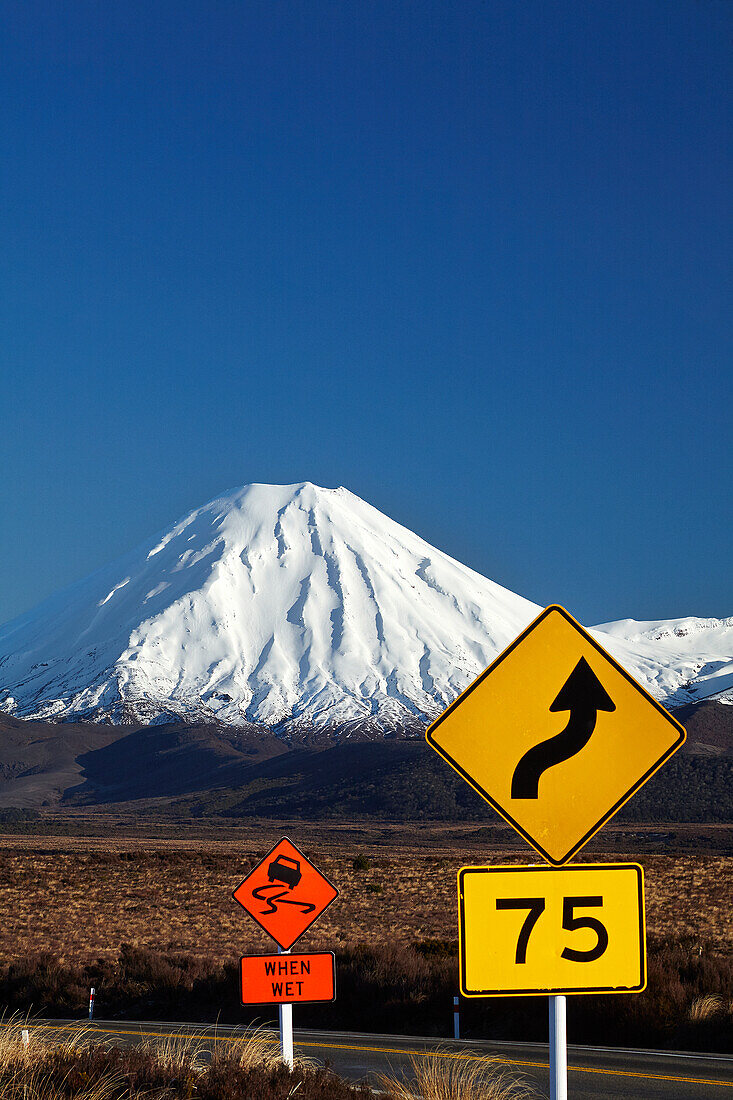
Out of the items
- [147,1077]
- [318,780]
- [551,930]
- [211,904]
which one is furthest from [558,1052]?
[318,780]

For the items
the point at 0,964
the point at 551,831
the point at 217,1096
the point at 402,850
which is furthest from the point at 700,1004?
the point at 402,850

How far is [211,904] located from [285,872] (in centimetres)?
3117

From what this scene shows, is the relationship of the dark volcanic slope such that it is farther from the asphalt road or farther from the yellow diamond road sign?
the yellow diamond road sign

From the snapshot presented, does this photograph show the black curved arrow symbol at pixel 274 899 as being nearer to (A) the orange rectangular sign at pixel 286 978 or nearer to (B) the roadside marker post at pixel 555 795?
(A) the orange rectangular sign at pixel 286 978

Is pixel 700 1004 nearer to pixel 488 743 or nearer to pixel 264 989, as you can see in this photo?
pixel 264 989

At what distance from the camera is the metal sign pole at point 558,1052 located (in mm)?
4586

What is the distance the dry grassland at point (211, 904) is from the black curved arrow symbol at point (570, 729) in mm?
22001

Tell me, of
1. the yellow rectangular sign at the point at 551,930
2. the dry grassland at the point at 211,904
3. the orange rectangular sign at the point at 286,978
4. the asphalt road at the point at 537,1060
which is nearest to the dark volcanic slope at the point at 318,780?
the dry grassland at the point at 211,904

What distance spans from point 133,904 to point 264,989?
3368cm

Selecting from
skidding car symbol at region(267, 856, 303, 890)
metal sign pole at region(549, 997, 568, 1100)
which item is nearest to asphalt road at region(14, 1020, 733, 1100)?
skidding car symbol at region(267, 856, 303, 890)

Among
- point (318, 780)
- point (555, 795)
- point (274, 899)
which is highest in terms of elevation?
point (318, 780)

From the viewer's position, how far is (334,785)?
16600cm

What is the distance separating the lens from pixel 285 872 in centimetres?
1155

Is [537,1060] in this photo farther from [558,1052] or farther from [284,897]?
[558,1052]
